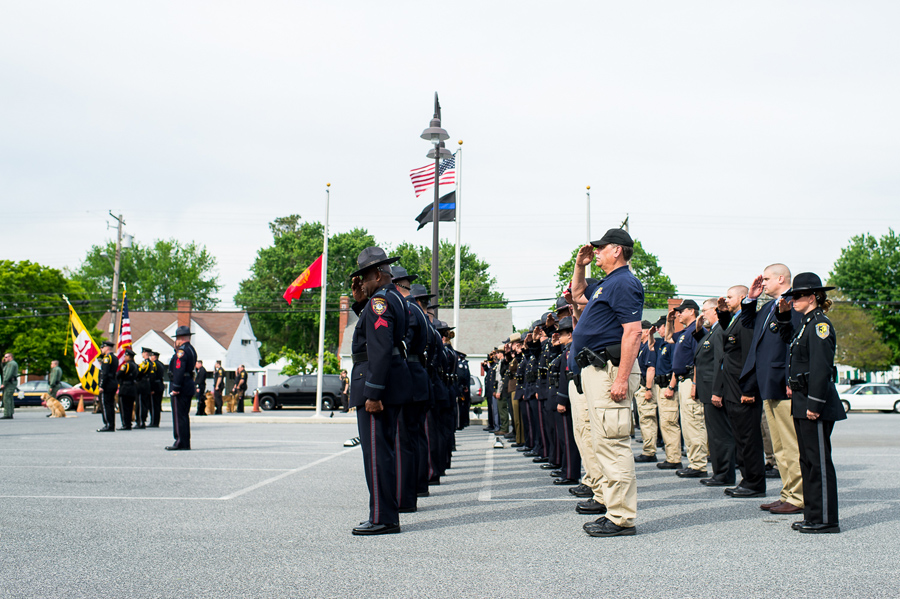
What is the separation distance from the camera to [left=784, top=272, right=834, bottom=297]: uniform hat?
229 inches

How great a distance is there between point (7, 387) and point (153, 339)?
40794 millimetres

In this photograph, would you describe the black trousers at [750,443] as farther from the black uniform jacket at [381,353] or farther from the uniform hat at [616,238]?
the black uniform jacket at [381,353]

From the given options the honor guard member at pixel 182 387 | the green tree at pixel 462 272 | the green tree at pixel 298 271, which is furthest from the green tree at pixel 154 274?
the honor guard member at pixel 182 387

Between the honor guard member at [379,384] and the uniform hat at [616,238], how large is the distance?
64.1 inches

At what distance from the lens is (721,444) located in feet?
26.8

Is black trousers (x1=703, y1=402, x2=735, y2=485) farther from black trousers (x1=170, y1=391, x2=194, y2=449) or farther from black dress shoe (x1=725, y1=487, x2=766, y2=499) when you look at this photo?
black trousers (x1=170, y1=391, x2=194, y2=449)

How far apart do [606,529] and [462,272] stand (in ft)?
233

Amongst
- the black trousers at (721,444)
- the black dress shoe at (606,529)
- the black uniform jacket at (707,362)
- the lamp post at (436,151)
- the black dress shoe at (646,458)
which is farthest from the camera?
the lamp post at (436,151)

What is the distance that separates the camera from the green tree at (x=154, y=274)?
76.9m

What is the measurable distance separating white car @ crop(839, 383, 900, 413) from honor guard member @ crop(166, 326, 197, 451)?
1234 inches

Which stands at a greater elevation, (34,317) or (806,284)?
(34,317)

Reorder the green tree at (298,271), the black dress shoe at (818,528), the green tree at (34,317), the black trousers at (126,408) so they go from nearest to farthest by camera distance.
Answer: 1. the black dress shoe at (818,528)
2. the black trousers at (126,408)
3. the green tree at (34,317)
4. the green tree at (298,271)

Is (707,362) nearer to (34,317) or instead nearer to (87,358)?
(87,358)

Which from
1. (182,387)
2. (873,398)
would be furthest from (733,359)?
Answer: (873,398)
